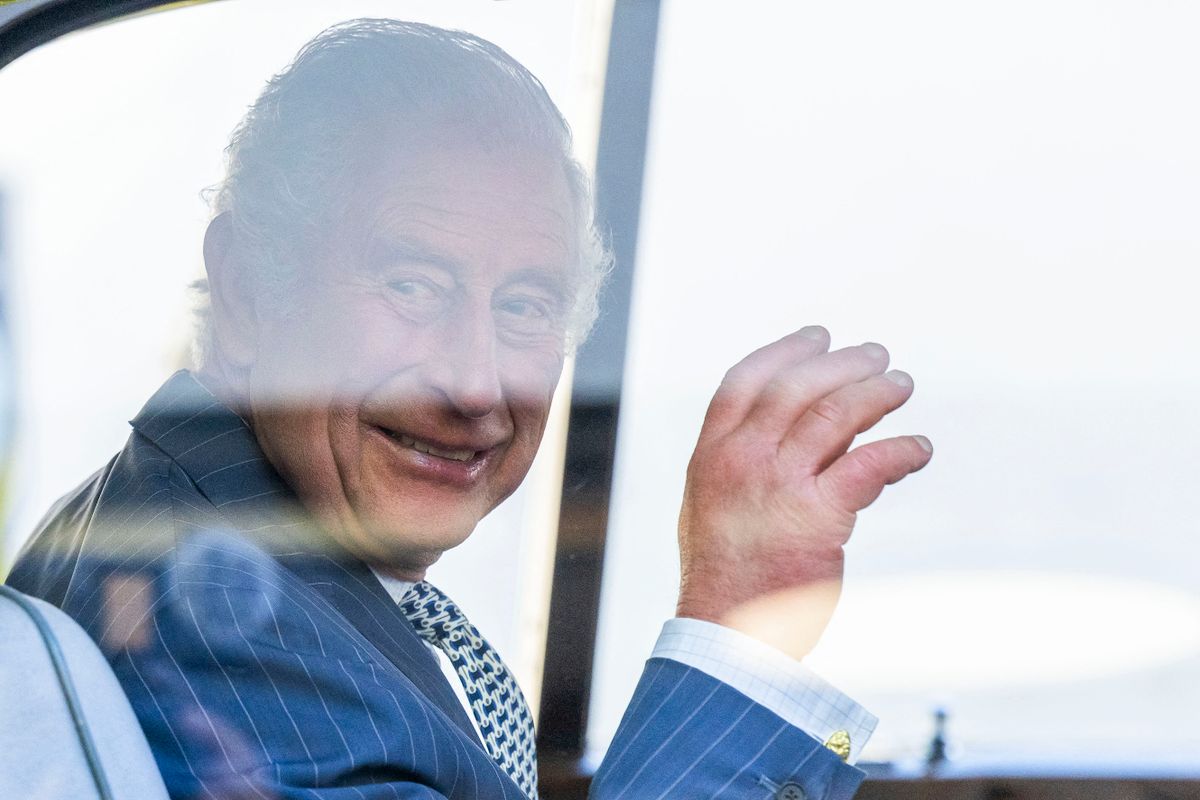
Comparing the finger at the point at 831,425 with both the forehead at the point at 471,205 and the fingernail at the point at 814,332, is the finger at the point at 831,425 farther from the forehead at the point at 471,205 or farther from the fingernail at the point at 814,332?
the forehead at the point at 471,205

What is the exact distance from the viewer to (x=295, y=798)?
0.98 m

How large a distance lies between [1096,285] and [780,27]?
32cm

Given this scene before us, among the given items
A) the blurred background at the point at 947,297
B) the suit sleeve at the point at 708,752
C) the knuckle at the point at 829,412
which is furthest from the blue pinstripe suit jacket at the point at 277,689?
the knuckle at the point at 829,412

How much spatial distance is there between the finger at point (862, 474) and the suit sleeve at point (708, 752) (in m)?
0.17

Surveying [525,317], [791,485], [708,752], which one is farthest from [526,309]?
[708,752]

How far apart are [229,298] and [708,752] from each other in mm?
627

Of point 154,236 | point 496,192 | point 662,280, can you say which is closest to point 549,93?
point 496,192

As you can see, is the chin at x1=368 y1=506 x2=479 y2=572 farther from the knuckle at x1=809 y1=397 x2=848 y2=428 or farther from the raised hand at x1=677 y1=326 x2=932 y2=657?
the knuckle at x1=809 y1=397 x2=848 y2=428

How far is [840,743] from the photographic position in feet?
3.40

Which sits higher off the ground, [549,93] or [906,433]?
[549,93]

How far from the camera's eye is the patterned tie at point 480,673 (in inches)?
51.8

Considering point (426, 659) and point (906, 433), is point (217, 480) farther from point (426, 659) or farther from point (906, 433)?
point (906, 433)

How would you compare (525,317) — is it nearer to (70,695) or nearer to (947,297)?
(947,297)

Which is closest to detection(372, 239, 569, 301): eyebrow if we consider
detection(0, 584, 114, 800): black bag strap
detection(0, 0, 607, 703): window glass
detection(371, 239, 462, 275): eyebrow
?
detection(371, 239, 462, 275): eyebrow
